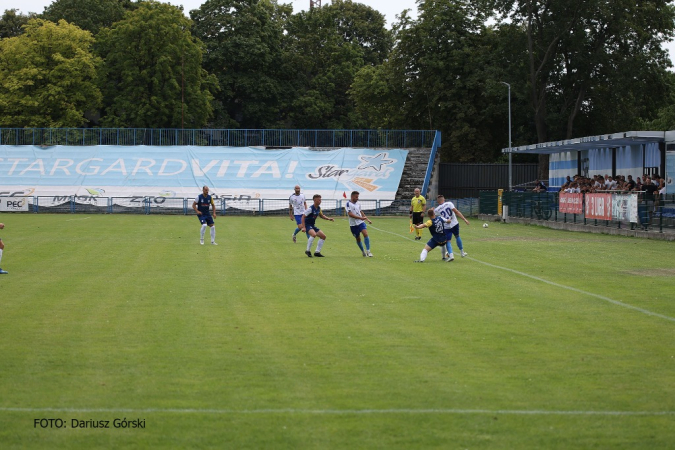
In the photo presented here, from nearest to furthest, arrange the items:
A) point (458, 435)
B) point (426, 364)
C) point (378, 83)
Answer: point (458, 435), point (426, 364), point (378, 83)

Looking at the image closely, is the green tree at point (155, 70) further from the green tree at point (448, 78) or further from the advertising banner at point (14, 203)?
the advertising banner at point (14, 203)

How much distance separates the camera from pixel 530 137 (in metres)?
66.6

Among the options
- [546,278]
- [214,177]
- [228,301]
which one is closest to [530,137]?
[214,177]

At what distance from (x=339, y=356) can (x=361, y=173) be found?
47348mm

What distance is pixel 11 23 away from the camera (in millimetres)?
80500

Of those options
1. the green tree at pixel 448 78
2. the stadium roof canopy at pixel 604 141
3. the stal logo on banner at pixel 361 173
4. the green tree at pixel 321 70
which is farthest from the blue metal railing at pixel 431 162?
the green tree at pixel 321 70

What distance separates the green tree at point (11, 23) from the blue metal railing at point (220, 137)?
79.5ft

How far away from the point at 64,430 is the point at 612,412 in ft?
14.3

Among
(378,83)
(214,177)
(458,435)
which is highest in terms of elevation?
(378,83)

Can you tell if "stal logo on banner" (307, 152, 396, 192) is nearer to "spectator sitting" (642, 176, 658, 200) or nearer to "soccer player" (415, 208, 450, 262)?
"spectator sitting" (642, 176, 658, 200)

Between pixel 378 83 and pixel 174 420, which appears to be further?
pixel 378 83

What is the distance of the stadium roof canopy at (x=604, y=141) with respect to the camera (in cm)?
3391

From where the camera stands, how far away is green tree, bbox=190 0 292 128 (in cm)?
7438

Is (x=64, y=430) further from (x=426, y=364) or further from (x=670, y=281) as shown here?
(x=670, y=281)
